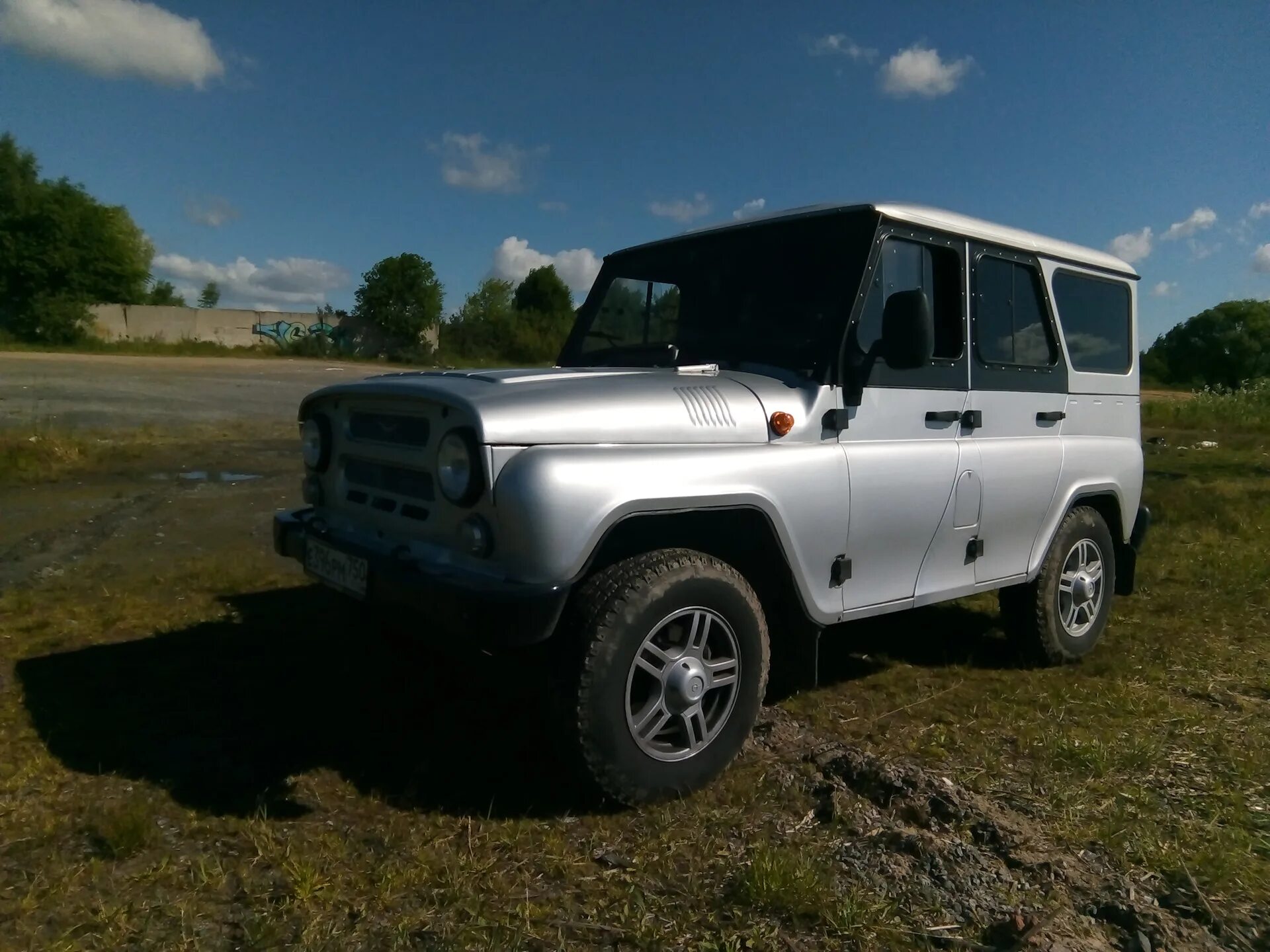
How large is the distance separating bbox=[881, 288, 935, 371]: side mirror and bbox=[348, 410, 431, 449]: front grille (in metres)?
1.73

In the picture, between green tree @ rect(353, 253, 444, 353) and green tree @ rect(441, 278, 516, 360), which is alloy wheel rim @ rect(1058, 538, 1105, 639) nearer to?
green tree @ rect(441, 278, 516, 360)

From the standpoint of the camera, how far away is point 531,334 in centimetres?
2398

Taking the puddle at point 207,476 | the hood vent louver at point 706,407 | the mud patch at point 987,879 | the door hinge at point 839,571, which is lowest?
the mud patch at point 987,879

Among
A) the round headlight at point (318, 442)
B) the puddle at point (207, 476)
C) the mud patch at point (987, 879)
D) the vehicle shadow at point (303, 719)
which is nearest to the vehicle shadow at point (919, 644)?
the mud patch at point (987, 879)

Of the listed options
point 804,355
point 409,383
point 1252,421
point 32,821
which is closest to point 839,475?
point 804,355

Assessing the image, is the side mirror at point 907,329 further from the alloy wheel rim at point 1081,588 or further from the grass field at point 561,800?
the alloy wheel rim at point 1081,588

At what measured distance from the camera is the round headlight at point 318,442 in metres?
3.73

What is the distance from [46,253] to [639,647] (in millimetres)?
53223

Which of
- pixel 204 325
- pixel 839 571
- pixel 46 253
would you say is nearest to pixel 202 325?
pixel 204 325

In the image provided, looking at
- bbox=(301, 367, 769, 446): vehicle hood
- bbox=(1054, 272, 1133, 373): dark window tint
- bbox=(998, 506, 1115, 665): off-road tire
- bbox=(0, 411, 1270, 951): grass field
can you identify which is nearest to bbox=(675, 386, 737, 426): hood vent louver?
bbox=(301, 367, 769, 446): vehicle hood

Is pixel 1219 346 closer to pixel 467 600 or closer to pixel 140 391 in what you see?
pixel 140 391

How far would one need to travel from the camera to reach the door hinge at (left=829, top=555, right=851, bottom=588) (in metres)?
3.47

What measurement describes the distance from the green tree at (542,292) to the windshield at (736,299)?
41.5 meters

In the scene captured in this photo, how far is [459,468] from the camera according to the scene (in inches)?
111
